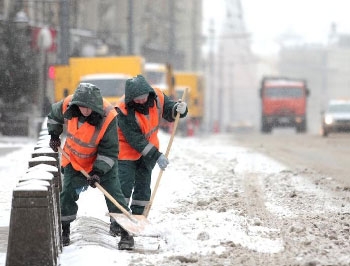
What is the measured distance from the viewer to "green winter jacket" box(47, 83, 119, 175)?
805cm

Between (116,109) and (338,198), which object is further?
(338,198)

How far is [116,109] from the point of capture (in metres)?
9.19

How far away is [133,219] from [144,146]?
29.0 inches

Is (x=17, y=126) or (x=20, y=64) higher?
(x=20, y=64)

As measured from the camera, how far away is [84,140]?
8.32 meters

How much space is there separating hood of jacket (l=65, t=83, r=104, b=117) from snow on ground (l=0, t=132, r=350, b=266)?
120 centimetres

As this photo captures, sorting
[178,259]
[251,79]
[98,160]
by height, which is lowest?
[251,79]

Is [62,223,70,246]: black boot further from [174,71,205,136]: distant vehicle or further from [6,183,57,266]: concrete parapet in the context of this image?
[174,71,205,136]: distant vehicle

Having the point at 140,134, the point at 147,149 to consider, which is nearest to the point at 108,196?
the point at 147,149

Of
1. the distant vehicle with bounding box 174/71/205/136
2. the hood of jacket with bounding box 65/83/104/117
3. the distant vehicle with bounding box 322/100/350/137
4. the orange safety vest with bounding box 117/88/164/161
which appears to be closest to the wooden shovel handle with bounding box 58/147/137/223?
the hood of jacket with bounding box 65/83/104/117

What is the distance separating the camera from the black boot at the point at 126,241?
8328 millimetres

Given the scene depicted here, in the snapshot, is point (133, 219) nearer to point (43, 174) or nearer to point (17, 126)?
point (43, 174)

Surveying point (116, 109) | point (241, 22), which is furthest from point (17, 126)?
point (241, 22)

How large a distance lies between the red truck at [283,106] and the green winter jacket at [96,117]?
37.7 m
